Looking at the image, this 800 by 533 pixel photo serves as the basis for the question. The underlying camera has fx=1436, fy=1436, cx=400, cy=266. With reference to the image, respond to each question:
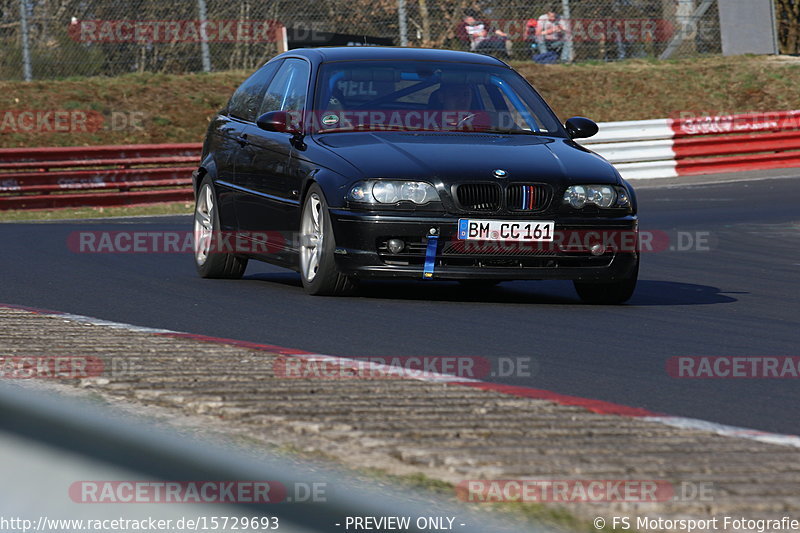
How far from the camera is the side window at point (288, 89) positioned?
9.40 m

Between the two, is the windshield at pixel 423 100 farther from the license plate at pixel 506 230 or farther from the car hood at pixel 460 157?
the license plate at pixel 506 230

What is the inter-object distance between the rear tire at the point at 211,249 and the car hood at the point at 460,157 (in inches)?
61.0

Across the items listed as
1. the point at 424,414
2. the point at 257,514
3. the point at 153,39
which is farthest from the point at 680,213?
the point at 257,514

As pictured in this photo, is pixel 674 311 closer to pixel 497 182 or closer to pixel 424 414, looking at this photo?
pixel 497 182

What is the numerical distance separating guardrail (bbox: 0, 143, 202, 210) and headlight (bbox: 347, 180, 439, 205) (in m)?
13.9

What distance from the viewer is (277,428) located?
149 inches

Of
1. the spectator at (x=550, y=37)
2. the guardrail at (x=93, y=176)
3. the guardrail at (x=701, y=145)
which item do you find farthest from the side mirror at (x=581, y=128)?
the spectator at (x=550, y=37)

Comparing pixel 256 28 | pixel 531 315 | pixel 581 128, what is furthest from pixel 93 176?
pixel 531 315

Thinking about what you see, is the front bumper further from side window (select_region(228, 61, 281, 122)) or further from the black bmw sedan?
side window (select_region(228, 61, 281, 122))

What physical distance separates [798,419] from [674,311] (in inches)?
139

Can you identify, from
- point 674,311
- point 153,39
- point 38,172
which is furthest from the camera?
point 153,39

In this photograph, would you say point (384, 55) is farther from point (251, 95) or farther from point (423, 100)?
point (251, 95)

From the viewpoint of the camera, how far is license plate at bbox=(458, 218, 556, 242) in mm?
8047

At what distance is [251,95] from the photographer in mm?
10273
